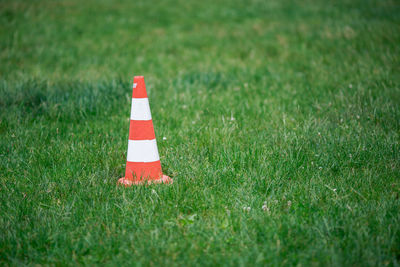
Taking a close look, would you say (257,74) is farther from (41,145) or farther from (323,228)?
(323,228)

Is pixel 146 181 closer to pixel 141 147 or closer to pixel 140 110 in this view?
pixel 141 147

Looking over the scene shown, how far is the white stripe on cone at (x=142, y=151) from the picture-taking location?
3.50 m

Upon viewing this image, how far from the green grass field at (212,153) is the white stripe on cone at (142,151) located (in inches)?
11.5

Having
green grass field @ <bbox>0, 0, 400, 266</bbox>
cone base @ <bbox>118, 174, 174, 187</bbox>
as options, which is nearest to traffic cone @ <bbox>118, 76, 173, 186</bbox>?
cone base @ <bbox>118, 174, 174, 187</bbox>

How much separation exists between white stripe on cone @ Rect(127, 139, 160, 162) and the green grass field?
29 cm

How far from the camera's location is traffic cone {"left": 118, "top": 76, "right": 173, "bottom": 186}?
3498 millimetres

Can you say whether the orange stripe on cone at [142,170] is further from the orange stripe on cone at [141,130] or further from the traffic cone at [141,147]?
the orange stripe on cone at [141,130]

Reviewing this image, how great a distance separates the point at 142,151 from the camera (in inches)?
138

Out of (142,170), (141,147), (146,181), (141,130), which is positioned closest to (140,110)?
(141,130)

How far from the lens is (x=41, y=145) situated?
169 inches

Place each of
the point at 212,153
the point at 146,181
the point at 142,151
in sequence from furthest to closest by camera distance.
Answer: the point at 212,153 < the point at 142,151 < the point at 146,181

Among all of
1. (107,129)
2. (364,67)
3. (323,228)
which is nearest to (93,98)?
(107,129)

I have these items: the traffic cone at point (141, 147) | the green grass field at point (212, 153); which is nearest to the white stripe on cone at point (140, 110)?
the traffic cone at point (141, 147)

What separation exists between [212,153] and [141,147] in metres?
0.87
